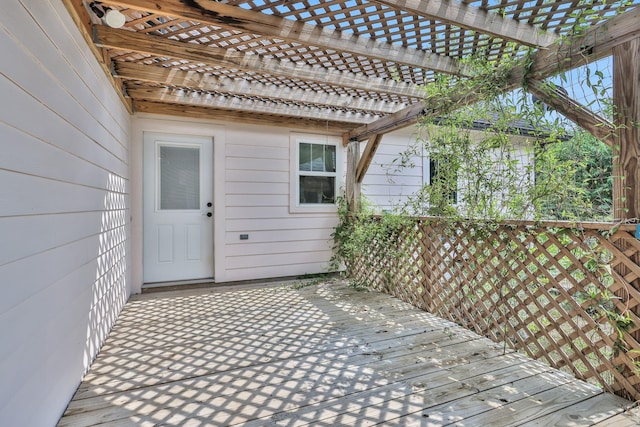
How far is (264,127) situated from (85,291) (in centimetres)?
305

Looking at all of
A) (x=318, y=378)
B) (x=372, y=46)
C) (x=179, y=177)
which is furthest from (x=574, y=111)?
(x=179, y=177)

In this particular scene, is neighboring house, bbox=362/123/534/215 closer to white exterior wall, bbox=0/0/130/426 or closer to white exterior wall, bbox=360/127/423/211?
white exterior wall, bbox=360/127/423/211

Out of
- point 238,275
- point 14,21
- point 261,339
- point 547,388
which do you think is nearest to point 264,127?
point 238,275

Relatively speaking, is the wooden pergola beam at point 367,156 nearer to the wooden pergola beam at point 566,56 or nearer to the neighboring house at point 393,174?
the neighboring house at point 393,174

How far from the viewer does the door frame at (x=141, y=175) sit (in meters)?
3.81

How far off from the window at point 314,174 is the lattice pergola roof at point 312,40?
3.73ft

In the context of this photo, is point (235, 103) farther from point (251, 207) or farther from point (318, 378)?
point (318, 378)

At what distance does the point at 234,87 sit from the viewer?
325cm

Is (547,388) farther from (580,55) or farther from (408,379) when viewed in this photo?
(580,55)

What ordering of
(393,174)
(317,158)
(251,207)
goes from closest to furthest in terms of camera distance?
1. (251,207)
2. (317,158)
3. (393,174)

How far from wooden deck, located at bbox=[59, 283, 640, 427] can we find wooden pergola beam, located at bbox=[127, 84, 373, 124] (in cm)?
226

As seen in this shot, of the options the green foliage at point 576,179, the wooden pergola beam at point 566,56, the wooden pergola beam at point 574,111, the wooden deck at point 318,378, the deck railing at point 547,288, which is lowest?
the wooden deck at point 318,378

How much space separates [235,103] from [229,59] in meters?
1.25

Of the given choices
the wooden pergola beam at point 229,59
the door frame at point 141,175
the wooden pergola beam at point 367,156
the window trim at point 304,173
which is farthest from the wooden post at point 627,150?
the door frame at point 141,175
